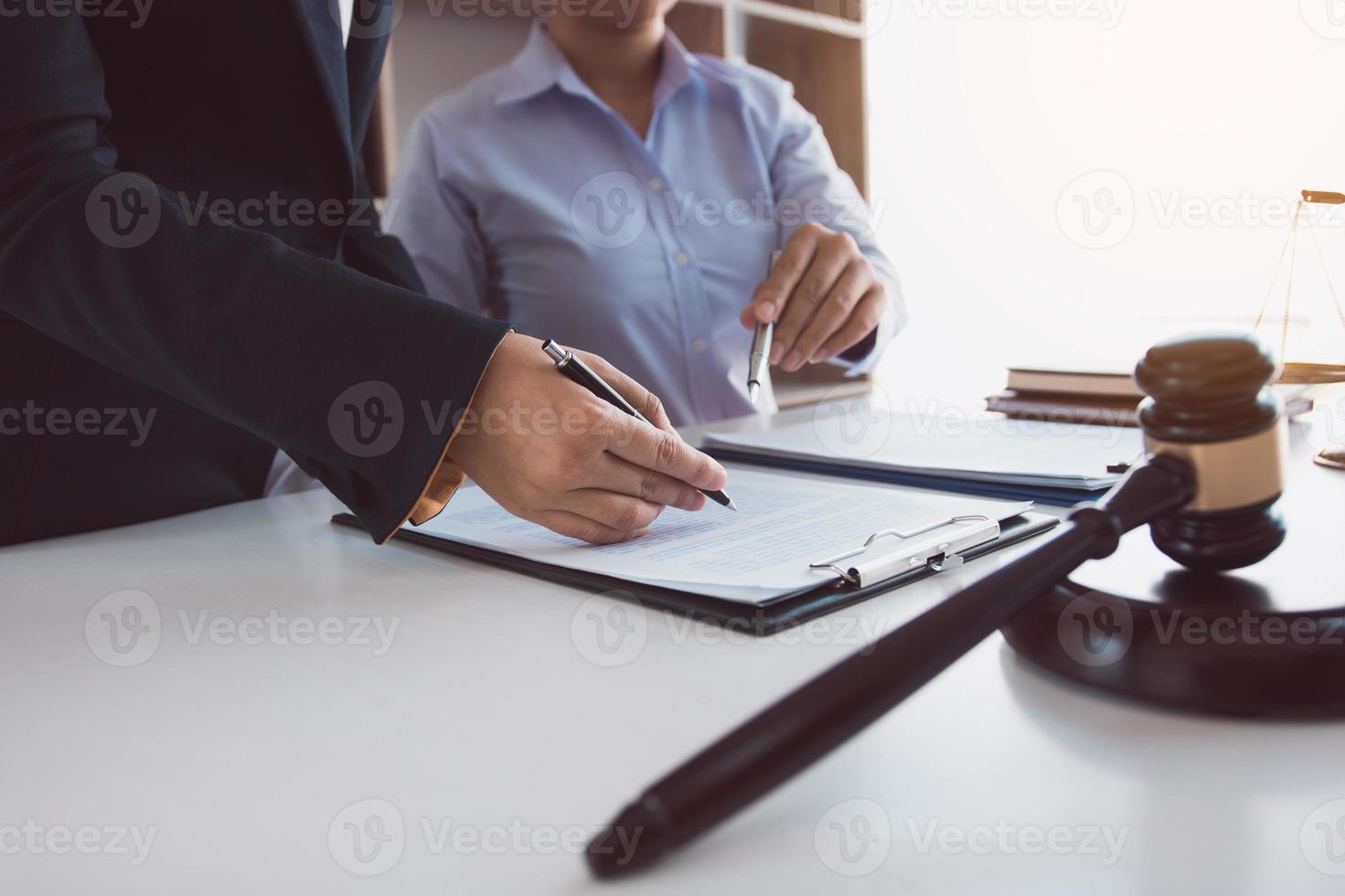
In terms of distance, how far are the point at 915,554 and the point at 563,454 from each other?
22 cm

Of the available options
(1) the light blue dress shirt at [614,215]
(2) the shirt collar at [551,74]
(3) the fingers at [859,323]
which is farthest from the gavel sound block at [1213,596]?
(2) the shirt collar at [551,74]

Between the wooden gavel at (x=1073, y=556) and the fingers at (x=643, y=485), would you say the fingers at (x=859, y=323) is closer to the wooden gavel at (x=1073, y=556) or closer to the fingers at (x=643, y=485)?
the fingers at (x=643, y=485)

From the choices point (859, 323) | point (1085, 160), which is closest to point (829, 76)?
point (1085, 160)

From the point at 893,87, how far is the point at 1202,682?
314 centimetres

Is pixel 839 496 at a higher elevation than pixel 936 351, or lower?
higher

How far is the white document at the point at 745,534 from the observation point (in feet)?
1.95

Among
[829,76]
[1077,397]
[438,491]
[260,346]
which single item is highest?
[829,76]

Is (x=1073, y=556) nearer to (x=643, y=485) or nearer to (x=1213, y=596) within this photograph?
(x=1213, y=596)

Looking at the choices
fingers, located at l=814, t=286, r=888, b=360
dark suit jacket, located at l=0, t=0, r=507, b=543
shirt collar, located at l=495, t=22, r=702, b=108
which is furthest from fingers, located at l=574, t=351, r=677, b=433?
shirt collar, located at l=495, t=22, r=702, b=108

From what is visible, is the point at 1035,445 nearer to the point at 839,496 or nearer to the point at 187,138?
the point at 839,496

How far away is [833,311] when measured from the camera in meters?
1.19

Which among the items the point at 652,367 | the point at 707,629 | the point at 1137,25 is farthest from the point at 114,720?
the point at 1137,25

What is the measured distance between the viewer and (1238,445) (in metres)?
0.45

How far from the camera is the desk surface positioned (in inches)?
13.3
